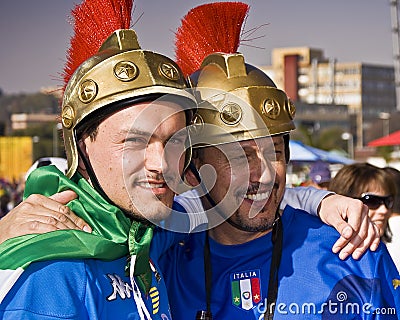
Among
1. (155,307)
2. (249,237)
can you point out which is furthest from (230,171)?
(155,307)

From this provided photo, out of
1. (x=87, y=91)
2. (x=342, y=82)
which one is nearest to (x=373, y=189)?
(x=87, y=91)

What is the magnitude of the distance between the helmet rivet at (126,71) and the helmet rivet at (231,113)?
607 millimetres

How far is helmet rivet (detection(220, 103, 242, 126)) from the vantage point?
10.8 feet

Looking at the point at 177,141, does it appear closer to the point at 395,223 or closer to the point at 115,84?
the point at 115,84

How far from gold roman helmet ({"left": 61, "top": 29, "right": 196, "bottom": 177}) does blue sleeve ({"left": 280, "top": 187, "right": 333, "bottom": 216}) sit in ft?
2.97

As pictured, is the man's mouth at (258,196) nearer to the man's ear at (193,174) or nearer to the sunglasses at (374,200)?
the man's ear at (193,174)

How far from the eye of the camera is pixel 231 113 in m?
3.30

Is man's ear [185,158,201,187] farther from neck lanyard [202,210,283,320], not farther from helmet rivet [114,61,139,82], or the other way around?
helmet rivet [114,61,139,82]

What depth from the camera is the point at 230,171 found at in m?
3.39

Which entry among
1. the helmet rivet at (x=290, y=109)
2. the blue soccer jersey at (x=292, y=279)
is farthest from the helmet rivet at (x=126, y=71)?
the blue soccer jersey at (x=292, y=279)

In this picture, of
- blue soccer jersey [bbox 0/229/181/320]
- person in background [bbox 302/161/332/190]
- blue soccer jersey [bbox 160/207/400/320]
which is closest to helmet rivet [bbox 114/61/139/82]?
blue soccer jersey [bbox 0/229/181/320]

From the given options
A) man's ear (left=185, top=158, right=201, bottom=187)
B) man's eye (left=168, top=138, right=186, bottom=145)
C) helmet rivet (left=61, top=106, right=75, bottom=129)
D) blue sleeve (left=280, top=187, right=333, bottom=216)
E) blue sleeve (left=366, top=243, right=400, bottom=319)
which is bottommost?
blue sleeve (left=366, top=243, right=400, bottom=319)

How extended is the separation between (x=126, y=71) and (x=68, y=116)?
275 millimetres

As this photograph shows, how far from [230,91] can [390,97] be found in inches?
5702
